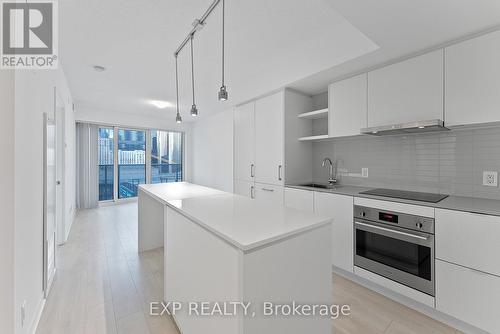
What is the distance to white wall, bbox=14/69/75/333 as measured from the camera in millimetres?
1302

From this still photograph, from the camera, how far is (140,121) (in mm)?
5879

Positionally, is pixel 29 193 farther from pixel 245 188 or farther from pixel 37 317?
pixel 245 188

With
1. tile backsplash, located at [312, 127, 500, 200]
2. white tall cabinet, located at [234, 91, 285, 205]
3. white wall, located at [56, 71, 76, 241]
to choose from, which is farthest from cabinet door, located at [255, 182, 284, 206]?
white wall, located at [56, 71, 76, 241]

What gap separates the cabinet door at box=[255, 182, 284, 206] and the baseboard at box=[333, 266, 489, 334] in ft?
3.88

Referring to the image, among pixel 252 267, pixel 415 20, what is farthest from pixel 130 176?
pixel 415 20

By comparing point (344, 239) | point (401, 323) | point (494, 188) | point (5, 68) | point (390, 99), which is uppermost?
point (390, 99)

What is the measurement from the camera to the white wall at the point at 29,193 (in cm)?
130

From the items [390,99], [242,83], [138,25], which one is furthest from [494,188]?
[138,25]

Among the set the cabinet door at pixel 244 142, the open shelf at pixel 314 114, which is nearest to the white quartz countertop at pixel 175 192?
the cabinet door at pixel 244 142

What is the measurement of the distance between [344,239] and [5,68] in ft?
9.65

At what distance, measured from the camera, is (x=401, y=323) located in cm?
170

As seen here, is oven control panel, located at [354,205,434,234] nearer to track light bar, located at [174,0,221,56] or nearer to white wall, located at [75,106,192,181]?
track light bar, located at [174,0,221,56]

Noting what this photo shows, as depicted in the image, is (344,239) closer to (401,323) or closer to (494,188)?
(401,323)

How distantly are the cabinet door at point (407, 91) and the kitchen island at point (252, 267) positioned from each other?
1.55 m
